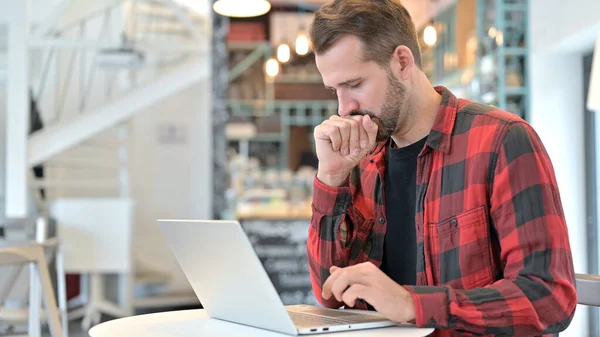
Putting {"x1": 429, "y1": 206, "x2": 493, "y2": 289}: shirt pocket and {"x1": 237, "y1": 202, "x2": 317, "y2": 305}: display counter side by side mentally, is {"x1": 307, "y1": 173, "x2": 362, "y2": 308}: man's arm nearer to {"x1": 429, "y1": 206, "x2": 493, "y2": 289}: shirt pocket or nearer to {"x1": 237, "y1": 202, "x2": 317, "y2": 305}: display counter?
{"x1": 429, "y1": 206, "x2": 493, "y2": 289}: shirt pocket

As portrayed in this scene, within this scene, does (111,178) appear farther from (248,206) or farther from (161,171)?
(248,206)

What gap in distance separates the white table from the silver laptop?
0.08 ft

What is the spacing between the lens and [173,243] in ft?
5.01

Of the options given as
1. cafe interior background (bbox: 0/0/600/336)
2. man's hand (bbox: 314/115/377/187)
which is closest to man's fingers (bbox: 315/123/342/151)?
man's hand (bbox: 314/115/377/187)

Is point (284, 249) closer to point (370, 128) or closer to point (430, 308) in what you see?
point (370, 128)

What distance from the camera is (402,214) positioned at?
1.76 meters

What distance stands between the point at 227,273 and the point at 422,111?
638 mm

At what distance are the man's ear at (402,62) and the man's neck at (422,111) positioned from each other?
67 mm

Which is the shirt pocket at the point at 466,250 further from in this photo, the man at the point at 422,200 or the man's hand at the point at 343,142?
the man's hand at the point at 343,142

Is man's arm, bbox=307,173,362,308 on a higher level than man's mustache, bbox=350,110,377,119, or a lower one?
lower

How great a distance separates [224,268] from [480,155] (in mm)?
574

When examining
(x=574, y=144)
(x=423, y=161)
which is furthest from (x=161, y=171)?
(x=423, y=161)

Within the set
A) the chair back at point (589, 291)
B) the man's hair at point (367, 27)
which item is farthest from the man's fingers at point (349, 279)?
the chair back at point (589, 291)

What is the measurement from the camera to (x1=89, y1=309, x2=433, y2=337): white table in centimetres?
132
